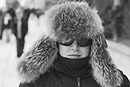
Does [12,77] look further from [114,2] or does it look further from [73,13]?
[114,2]

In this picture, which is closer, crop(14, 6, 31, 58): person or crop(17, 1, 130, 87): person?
crop(17, 1, 130, 87): person

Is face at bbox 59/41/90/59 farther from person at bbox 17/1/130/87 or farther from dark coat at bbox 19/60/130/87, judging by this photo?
dark coat at bbox 19/60/130/87

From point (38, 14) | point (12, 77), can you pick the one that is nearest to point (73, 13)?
point (12, 77)

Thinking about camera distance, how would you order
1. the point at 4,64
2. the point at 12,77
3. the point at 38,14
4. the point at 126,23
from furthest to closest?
the point at 38,14
the point at 126,23
the point at 4,64
the point at 12,77

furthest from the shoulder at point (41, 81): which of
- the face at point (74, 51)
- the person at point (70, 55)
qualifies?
the face at point (74, 51)

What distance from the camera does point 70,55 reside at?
2.12m

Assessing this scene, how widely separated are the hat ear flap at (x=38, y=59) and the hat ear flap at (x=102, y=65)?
0.29 m

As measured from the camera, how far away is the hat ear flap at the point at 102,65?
2168mm

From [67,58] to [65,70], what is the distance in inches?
3.5

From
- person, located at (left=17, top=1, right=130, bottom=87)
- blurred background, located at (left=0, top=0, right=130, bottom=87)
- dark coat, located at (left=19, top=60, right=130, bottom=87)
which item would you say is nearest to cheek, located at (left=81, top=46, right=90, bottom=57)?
person, located at (left=17, top=1, right=130, bottom=87)

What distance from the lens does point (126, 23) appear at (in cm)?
1084

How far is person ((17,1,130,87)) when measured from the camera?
2.12 meters

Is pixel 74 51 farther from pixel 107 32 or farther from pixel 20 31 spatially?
pixel 107 32

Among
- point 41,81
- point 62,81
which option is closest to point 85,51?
point 62,81
